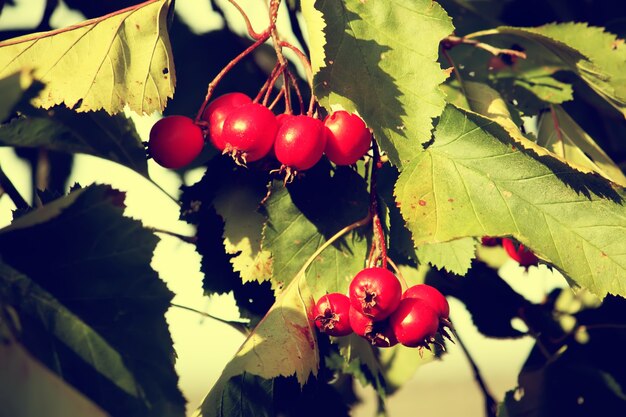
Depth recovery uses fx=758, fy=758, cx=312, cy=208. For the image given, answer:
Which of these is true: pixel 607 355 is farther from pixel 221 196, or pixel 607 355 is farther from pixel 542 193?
pixel 221 196

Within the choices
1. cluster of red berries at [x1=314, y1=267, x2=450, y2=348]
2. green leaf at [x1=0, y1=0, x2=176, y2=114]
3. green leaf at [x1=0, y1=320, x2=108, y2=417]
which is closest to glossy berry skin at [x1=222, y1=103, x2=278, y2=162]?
green leaf at [x1=0, y1=0, x2=176, y2=114]

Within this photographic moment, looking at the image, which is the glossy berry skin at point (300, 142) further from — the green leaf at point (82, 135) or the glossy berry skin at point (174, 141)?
the green leaf at point (82, 135)

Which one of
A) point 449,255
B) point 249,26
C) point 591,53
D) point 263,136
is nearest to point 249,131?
point 263,136

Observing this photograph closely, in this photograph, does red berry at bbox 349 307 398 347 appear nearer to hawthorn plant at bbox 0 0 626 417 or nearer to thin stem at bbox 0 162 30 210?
hawthorn plant at bbox 0 0 626 417

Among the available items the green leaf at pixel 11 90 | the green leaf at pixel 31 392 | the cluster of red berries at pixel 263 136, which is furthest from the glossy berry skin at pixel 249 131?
the green leaf at pixel 31 392

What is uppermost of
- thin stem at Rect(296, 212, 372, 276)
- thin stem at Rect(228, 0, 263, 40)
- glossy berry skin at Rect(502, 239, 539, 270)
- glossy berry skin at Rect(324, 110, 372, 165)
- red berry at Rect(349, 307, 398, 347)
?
thin stem at Rect(228, 0, 263, 40)

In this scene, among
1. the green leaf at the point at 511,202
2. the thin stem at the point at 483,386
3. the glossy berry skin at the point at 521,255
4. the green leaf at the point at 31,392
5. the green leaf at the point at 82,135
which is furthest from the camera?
the thin stem at the point at 483,386

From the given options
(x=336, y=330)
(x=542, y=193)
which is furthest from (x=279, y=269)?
(x=542, y=193)
